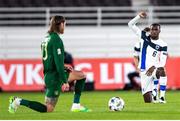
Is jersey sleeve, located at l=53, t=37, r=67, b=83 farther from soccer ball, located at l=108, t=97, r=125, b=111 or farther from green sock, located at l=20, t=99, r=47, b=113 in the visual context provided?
soccer ball, located at l=108, t=97, r=125, b=111

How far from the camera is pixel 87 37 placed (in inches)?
1211

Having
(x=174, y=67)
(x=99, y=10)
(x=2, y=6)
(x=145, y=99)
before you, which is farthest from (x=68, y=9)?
(x=145, y=99)

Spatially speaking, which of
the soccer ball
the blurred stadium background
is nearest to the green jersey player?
the soccer ball

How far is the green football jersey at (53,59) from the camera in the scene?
14590 mm

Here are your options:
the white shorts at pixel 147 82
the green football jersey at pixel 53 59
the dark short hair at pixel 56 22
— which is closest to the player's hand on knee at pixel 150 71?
the white shorts at pixel 147 82

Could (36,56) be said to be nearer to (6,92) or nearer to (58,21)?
(6,92)

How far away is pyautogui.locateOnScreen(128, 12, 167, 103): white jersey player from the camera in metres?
18.5

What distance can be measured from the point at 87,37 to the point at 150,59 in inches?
481

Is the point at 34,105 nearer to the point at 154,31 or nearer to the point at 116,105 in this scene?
the point at 116,105

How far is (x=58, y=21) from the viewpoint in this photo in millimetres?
14820

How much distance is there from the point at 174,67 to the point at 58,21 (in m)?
13.8

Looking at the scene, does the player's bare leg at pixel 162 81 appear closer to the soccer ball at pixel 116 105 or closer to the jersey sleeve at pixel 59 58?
the soccer ball at pixel 116 105

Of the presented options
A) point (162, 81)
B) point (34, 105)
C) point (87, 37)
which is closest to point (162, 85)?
point (162, 81)

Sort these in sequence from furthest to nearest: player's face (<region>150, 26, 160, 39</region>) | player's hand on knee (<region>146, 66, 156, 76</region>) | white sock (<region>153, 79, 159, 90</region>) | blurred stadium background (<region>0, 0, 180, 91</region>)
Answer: blurred stadium background (<region>0, 0, 180, 91</region>)
white sock (<region>153, 79, 159, 90</region>)
player's hand on knee (<region>146, 66, 156, 76</region>)
player's face (<region>150, 26, 160, 39</region>)
